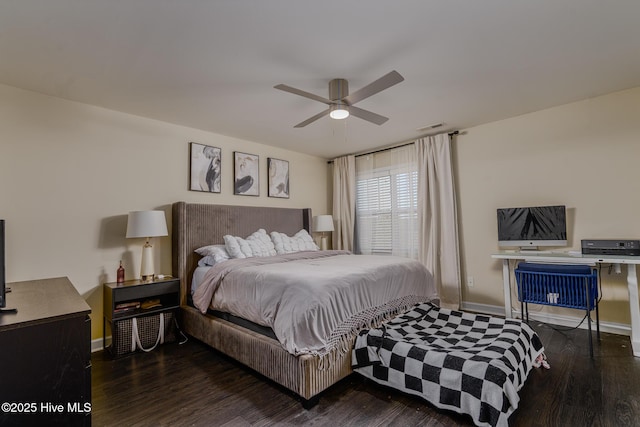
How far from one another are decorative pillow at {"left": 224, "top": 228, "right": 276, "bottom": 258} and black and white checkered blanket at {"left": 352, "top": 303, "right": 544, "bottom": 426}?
1730mm

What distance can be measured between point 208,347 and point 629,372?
11.7 ft

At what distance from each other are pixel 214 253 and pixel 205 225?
50 cm

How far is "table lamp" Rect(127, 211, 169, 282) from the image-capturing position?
2.92 metres

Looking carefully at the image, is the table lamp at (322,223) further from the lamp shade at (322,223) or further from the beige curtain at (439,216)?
the beige curtain at (439,216)

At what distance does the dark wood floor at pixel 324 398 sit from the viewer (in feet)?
5.89

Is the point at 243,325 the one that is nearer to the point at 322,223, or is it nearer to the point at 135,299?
the point at 135,299

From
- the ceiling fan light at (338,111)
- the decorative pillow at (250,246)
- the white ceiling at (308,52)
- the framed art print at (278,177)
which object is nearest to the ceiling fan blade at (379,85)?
the ceiling fan light at (338,111)

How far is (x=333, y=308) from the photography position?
212 centimetres

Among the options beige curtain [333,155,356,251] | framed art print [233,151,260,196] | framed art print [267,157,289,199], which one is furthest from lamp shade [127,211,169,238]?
beige curtain [333,155,356,251]

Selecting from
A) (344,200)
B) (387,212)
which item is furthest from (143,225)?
Result: (387,212)

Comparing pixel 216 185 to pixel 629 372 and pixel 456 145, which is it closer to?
pixel 456 145

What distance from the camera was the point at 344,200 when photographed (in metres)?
5.26

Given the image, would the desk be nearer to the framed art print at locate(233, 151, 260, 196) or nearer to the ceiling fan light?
the ceiling fan light

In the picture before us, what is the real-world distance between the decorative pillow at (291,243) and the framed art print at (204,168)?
1.02 meters
